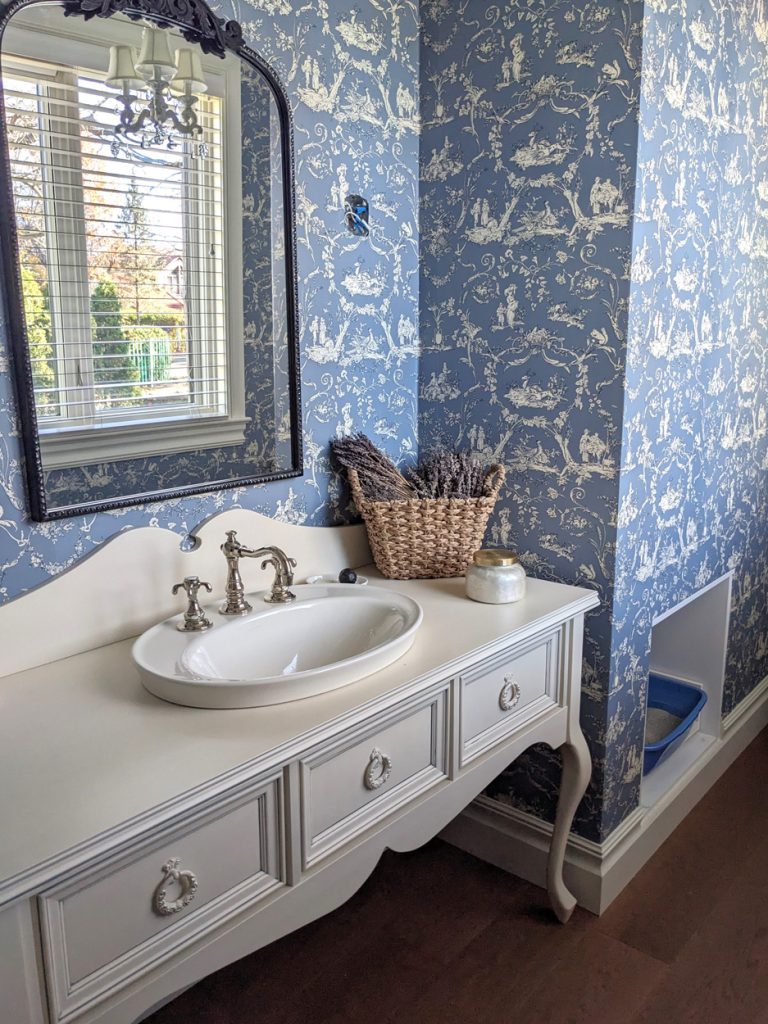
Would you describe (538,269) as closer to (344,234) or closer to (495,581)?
(344,234)

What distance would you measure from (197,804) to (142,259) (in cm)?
93

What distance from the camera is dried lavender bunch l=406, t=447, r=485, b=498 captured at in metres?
1.94

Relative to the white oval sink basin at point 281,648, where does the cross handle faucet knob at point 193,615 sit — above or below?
above

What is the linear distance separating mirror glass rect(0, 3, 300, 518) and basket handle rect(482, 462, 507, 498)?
50 centimetres

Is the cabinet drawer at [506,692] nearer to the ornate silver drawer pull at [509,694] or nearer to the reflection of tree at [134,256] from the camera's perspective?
the ornate silver drawer pull at [509,694]

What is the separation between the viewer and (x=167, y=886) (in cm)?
103

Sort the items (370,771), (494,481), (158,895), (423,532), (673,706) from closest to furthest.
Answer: (158,895) → (370,771) → (423,532) → (494,481) → (673,706)

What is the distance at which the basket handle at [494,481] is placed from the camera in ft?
6.42

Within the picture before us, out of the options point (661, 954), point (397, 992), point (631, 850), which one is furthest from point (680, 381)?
point (397, 992)

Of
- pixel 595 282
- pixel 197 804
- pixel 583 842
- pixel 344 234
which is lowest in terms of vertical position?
pixel 583 842

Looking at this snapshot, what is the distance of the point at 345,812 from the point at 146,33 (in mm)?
1331

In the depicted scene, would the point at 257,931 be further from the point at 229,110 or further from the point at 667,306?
the point at 667,306

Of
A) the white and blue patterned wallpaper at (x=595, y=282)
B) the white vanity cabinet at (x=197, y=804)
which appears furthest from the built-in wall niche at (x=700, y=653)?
the white vanity cabinet at (x=197, y=804)

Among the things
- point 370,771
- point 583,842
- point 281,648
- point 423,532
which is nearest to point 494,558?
point 423,532
